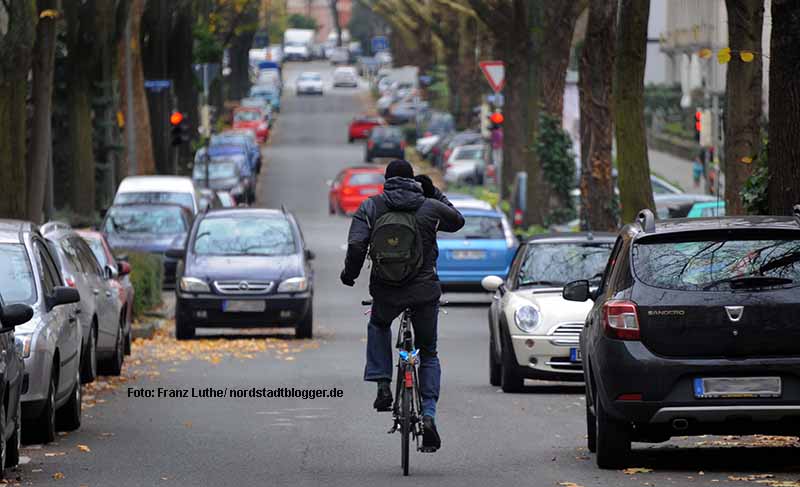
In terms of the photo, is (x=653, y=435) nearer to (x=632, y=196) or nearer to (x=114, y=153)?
(x=632, y=196)

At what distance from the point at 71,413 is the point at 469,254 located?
1737 cm

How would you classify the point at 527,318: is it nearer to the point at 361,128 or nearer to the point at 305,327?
the point at 305,327

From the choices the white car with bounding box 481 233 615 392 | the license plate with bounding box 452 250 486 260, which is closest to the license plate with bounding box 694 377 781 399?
the white car with bounding box 481 233 615 392

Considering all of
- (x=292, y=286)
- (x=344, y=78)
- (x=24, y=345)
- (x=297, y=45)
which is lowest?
(x=344, y=78)

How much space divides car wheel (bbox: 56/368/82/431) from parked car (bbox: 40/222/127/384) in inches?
58.9

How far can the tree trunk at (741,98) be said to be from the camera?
23.4 meters

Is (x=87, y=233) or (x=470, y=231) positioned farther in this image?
(x=470, y=231)

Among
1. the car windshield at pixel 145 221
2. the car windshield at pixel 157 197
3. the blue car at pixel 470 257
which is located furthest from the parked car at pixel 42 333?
the car windshield at pixel 157 197

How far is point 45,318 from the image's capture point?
44.1 ft

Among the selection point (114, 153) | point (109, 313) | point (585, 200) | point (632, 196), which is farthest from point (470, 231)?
point (114, 153)

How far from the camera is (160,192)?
38.0 meters

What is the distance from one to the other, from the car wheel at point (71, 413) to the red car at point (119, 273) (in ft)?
20.4

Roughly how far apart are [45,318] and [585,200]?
18812 millimetres

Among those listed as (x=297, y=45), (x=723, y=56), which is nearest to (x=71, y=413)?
(x=723, y=56)
